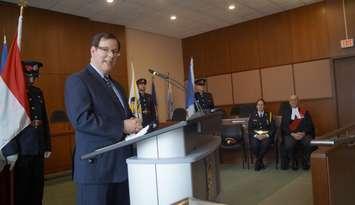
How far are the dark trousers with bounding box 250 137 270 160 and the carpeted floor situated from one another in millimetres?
262

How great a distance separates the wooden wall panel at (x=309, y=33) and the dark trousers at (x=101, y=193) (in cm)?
668

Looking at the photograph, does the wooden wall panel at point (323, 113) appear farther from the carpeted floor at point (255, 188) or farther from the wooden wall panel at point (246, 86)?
the carpeted floor at point (255, 188)

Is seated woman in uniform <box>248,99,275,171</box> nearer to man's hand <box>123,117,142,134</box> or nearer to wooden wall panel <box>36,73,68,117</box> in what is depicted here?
wooden wall panel <box>36,73,68,117</box>

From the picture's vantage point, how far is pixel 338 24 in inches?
264

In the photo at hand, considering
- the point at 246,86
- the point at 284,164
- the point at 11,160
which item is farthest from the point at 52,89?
the point at 246,86

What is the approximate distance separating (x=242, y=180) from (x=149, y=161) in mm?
3509

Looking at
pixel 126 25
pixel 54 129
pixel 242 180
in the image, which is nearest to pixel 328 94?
pixel 242 180

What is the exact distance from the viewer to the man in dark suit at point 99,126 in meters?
1.30

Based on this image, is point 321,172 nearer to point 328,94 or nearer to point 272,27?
point 328,94

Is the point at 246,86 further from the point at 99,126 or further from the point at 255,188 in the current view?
the point at 99,126

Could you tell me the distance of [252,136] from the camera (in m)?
5.52

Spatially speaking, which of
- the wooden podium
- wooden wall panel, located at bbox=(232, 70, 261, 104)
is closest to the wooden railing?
the wooden podium

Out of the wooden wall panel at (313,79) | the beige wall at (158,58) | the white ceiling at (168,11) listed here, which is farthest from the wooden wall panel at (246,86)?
the beige wall at (158,58)

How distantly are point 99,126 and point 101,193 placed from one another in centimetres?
28
